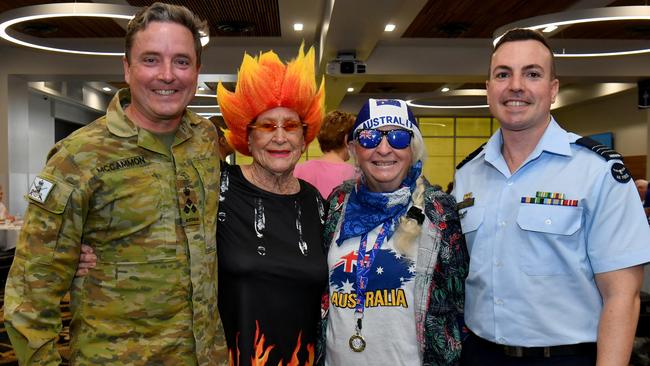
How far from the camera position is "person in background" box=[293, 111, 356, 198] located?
3842mm

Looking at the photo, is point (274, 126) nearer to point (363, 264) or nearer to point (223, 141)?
point (363, 264)

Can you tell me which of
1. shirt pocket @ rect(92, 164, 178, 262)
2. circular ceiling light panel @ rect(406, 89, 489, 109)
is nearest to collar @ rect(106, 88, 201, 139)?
shirt pocket @ rect(92, 164, 178, 262)

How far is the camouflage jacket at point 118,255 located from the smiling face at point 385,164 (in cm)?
66

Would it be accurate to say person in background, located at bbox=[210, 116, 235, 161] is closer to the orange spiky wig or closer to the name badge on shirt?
the orange spiky wig

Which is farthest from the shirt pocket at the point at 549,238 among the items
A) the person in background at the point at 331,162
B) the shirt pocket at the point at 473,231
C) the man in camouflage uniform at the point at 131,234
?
the person in background at the point at 331,162

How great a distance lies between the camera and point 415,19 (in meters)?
8.10

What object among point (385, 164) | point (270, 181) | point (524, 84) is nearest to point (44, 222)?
point (270, 181)

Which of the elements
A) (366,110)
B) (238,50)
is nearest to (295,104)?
(366,110)

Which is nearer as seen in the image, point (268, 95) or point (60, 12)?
point (268, 95)

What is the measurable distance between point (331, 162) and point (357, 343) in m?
2.02

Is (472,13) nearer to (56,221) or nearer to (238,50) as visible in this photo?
(238,50)

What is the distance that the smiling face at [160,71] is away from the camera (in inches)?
69.0

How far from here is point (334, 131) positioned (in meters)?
3.86

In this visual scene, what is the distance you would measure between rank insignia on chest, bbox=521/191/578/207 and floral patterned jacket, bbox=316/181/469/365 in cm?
32
